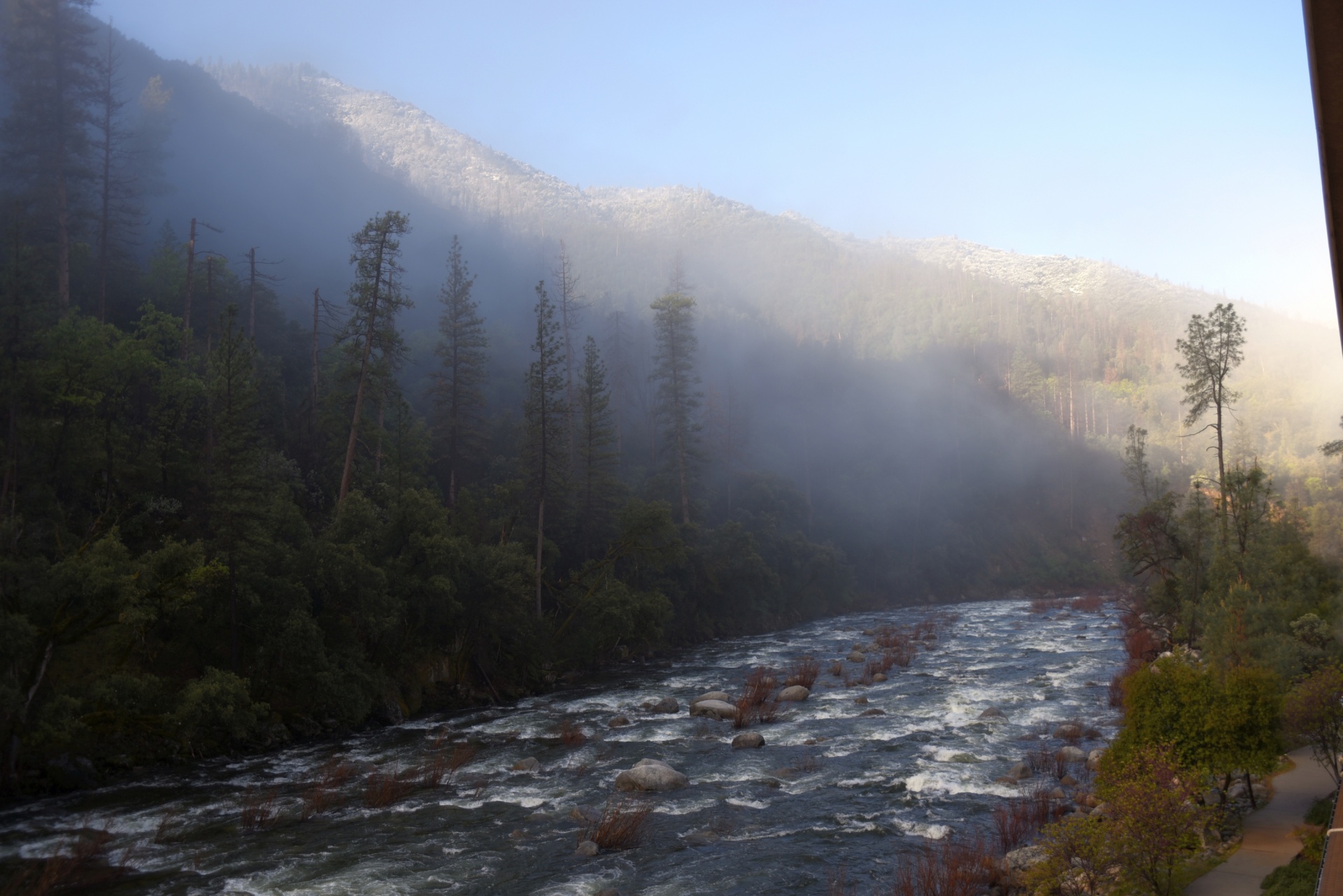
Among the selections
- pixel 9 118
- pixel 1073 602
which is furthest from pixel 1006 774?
pixel 9 118

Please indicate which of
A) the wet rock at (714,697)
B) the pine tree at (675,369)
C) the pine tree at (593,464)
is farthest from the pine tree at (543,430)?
the pine tree at (675,369)

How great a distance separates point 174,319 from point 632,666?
3392 centimetres

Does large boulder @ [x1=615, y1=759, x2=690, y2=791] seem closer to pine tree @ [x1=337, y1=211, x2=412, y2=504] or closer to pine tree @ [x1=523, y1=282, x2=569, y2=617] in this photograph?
pine tree @ [x1=337, y1=211, x2=412, y2=504]

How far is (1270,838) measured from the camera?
1512cm

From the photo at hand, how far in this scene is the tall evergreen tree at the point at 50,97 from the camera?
1770 inches

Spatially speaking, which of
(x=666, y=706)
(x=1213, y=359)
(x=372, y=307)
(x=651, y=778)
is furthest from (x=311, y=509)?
(x=1213, y=359)

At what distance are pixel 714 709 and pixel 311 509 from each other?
932 inches

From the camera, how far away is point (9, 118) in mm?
46375

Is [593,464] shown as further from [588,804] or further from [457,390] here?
[588,804]

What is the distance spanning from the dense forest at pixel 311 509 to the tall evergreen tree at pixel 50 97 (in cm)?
18

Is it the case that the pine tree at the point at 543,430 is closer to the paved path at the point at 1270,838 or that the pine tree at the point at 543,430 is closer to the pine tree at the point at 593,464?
the pine tree at the point at 593,464

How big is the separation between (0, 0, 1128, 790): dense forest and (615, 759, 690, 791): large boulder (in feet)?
38.6

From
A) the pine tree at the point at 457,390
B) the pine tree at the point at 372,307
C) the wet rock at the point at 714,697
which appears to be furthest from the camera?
the pine tree at the point at 457,390

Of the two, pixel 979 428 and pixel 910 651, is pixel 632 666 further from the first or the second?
pixel 979 428
